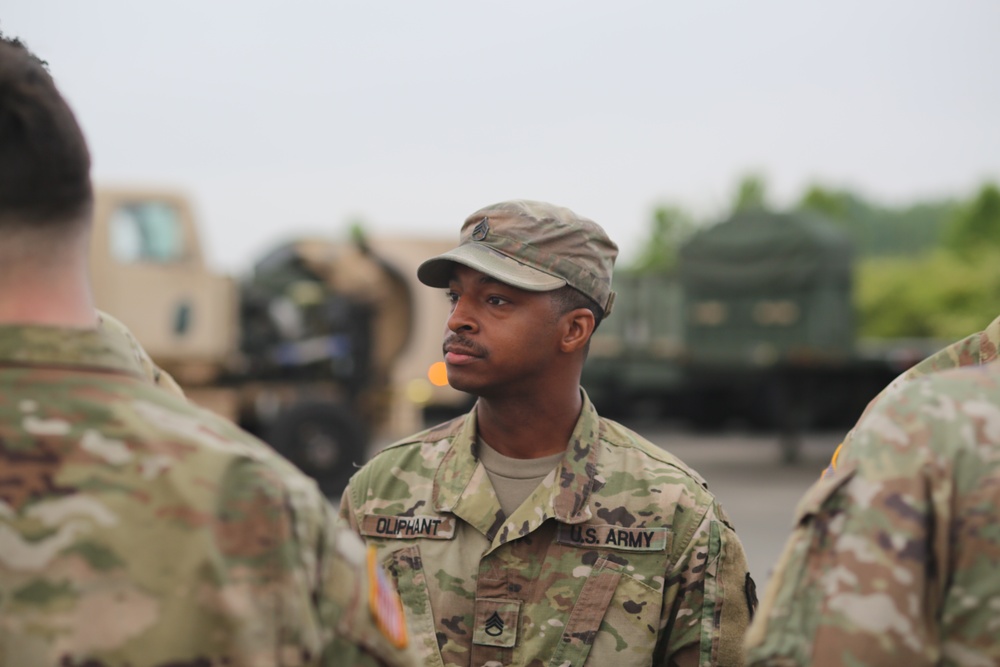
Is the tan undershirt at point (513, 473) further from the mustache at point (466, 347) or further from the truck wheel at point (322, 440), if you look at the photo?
the truck wheel at point (322, 440)

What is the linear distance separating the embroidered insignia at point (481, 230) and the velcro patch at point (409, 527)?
63cm

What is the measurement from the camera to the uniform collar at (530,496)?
Answer: 260 centimetres

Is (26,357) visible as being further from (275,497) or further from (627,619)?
(627,619)

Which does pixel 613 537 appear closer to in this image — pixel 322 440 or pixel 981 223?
pixel 322 440

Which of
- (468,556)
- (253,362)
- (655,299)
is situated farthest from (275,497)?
(655,299)

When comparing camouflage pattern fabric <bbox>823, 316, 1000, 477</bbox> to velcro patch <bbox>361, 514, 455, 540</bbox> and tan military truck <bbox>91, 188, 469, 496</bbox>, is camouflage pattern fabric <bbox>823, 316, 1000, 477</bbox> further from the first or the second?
tan military truck <bbox>91, 188, 469, 496</bbox>

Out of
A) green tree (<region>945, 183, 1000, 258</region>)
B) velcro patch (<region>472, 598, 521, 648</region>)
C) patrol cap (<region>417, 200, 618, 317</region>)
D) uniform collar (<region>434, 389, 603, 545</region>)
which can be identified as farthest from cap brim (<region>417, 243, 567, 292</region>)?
green tree (<region>945, 183, 1000, 258</region>)

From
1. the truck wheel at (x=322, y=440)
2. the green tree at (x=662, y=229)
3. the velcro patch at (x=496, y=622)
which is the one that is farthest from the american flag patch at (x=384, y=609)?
the green tree at (x=662, y=229)

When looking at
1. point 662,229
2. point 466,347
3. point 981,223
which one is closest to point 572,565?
point 466,347

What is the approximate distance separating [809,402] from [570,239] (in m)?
11.9

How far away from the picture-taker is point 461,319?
2709 millimetres

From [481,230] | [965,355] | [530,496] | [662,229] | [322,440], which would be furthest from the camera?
[662,229]

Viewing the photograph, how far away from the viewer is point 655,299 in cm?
1855

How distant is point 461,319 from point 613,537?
0.58m
